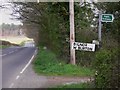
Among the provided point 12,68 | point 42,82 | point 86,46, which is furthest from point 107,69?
point 12,68

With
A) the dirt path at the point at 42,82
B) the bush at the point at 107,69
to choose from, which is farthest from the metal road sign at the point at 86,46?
the bush at the point at 107,69

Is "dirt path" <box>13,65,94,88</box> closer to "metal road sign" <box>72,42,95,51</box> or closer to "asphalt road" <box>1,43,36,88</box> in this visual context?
"asphalt road" <box>1,43,36,88</box>

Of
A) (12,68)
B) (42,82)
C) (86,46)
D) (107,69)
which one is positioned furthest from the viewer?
(12,68)

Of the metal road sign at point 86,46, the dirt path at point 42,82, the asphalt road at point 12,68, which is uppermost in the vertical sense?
the metal road sign at point 86,46

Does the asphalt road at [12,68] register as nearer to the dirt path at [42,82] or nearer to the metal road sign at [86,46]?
the dirt path at [42,82]

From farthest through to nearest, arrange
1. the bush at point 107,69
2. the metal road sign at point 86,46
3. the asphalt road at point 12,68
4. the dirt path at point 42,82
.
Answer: the metal road sign at point 86,46 < the asphalt road at point 12,68 < the dirt path at point 42,82 < the bush at point 107,69

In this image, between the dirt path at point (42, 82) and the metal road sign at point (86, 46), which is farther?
the metal road sign at point (86, 46)

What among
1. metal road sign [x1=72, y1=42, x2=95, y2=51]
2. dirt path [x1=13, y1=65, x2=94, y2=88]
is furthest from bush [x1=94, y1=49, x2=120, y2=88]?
metal road sign [x1=72, y1=42, x2=95, y2=51]

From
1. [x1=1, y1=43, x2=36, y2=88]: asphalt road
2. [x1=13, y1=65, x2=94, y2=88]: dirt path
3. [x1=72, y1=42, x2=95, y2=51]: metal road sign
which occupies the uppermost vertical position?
[x1=72, y1=42, x2=95, y2=51]: metal road sign

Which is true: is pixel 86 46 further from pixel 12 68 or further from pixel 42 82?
pixel 12 68

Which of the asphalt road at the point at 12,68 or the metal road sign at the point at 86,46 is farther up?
the metal road sign at the point at 86,46

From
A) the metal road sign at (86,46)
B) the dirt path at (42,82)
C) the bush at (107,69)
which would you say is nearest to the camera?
the bush at (107,69)

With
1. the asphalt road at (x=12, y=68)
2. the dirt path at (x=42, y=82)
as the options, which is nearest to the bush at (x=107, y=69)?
the dirt path at (x=42, y=82)

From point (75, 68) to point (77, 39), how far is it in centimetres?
382
